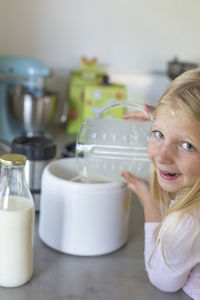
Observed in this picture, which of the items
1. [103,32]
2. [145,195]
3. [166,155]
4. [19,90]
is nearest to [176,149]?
[166,155]

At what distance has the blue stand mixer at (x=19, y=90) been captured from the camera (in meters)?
1.49

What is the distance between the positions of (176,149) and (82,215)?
0.22m

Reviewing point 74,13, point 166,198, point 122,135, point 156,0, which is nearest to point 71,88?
point 74,13

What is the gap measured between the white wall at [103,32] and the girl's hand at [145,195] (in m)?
1.09

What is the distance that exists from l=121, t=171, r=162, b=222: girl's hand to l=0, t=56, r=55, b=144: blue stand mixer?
73cm

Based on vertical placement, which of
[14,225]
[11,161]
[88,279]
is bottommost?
[88,279]

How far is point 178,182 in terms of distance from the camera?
2.29ft

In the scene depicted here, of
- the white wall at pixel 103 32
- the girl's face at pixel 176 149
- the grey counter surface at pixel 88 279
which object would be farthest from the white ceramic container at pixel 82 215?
the white wall at pixel 103 32

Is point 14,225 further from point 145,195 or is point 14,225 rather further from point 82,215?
point 145,195

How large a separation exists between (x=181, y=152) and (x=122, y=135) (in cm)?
24

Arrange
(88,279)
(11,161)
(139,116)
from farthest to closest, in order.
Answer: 1. (139,116)
2. (88,279)
3. (11,161)

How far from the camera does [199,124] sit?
0.65m

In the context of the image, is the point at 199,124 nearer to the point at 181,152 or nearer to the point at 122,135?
the point at 181,152

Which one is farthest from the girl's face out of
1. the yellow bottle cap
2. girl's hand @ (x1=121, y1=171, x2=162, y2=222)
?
the yellow bottle cap
